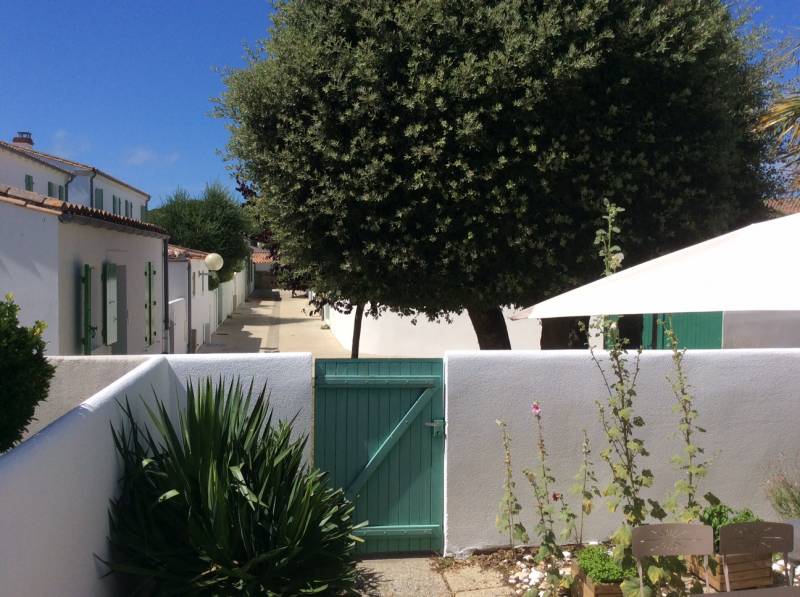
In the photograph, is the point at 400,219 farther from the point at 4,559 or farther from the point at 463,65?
the point at 4,559

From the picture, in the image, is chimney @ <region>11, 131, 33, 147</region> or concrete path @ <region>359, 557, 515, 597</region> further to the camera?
chimney @ <region>11, 131, 33, 147</region>

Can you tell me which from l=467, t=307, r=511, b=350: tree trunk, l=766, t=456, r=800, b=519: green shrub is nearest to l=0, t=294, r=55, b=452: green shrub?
l=766, t=456, r=800, b=519: green shrub

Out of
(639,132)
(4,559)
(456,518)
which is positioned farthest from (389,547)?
(639,132)

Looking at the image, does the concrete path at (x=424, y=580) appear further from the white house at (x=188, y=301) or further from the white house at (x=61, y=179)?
the white house at (x=61, y=179)

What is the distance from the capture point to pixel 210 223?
31.4m

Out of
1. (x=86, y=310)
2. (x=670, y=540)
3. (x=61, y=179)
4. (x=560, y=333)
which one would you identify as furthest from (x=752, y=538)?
(x=61, y=179)

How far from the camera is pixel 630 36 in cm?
724

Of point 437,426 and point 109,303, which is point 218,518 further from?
point 109,303

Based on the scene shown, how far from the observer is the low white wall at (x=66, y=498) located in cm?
245

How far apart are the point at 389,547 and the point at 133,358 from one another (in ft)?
8.01

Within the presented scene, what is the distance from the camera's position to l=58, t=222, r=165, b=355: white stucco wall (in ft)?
25.5

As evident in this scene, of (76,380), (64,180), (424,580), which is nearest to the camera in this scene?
(424,580)

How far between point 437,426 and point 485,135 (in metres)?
2.90

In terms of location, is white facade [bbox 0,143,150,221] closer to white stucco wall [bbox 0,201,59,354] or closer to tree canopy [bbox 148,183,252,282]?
tree canopy [bbox 148,183,252,282]
